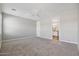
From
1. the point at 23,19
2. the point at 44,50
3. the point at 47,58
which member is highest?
the point at 23,19

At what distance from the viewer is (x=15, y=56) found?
262 cm

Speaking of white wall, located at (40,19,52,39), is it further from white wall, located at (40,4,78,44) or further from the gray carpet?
the gray carpet

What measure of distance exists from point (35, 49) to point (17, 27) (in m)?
0.83

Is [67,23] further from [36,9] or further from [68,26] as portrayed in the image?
[36,9]

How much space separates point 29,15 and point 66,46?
1407 millimetres

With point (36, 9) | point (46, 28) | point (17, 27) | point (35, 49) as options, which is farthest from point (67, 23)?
point (17, 27)

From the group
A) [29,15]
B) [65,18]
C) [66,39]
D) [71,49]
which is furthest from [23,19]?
[71,49]

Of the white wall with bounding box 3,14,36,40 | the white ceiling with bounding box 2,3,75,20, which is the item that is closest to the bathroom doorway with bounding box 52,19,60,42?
the white ceiling with bounding box 2,3,75,20

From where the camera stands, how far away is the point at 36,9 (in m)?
2.67

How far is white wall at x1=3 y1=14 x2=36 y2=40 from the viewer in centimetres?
261

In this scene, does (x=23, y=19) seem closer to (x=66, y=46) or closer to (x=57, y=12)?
(x=57, y=12)

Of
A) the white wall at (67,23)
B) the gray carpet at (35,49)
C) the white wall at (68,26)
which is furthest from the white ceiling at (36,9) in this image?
the gray carpet at (35,49)

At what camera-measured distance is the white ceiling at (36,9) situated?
2.60 m

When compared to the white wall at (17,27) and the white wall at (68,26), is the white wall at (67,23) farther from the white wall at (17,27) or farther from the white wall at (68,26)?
the white wall at (17,27)
